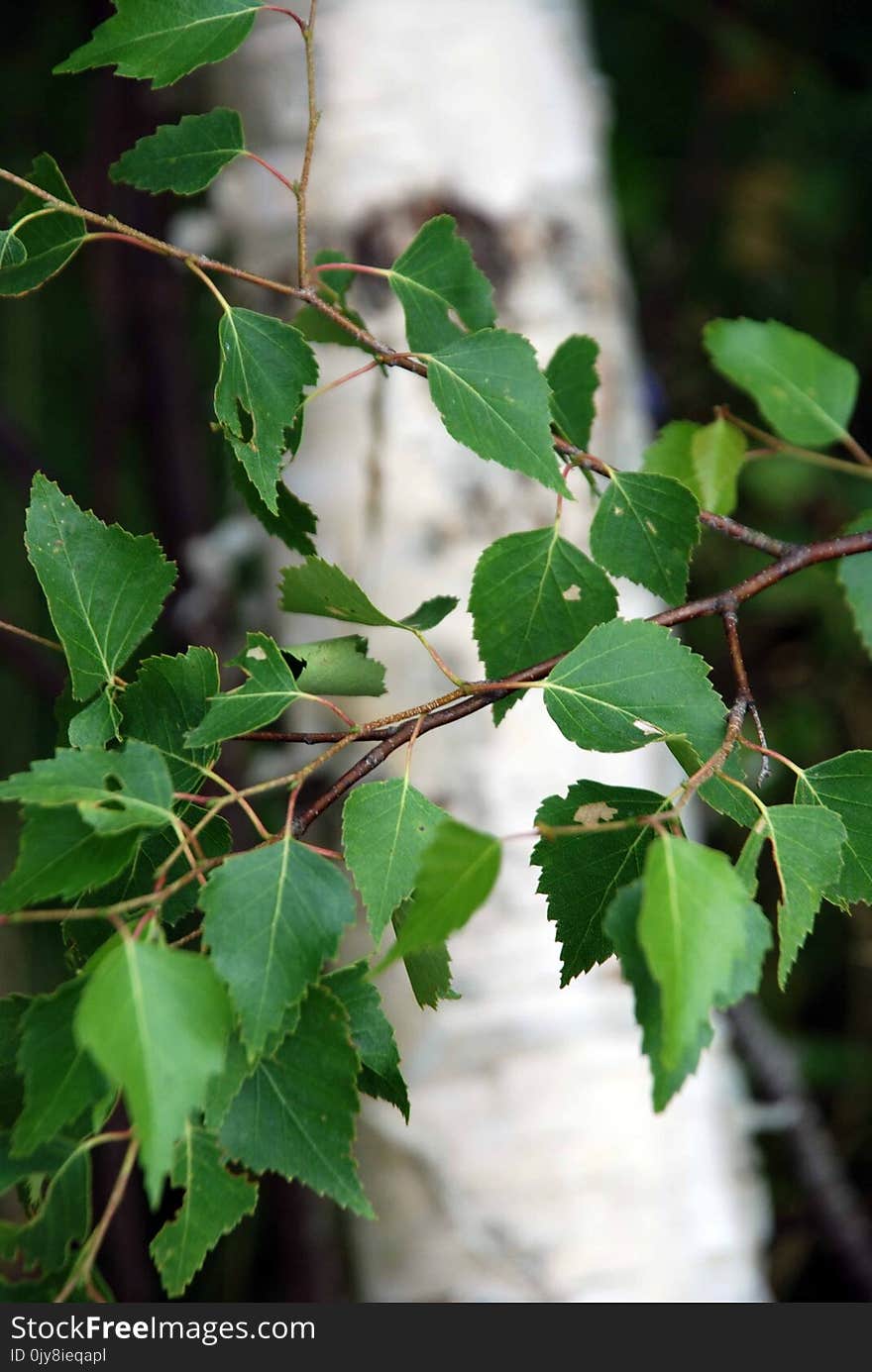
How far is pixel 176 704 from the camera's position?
0.27 metres

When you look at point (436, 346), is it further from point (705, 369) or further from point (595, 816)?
point (705, 369)

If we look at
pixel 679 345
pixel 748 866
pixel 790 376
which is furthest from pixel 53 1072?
pixel 679 345

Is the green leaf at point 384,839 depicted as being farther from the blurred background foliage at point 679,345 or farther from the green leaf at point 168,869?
the blurred background foliage at point 679,345

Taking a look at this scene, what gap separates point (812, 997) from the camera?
3.52ft

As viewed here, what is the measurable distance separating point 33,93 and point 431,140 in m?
0.67

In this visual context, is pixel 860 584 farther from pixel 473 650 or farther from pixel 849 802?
pixel 473 650

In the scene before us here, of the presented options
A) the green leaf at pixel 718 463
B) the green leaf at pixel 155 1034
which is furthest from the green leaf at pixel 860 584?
the green leaf at pixel 155 1034

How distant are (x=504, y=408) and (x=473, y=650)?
0.33 metres

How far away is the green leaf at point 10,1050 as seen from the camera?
0.83 ft

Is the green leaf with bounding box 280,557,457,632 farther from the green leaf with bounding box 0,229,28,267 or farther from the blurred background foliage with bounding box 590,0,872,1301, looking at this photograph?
the blurred background foliage with bounding box 590,0,872,1301

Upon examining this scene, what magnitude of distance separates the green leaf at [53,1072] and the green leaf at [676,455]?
0.27 m

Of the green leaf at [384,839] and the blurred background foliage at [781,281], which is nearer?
the green leaf at [384,839]

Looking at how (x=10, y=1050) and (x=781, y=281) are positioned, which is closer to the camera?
(x=10, y=1050)

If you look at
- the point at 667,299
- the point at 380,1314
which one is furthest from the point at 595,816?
the point at 667,299
